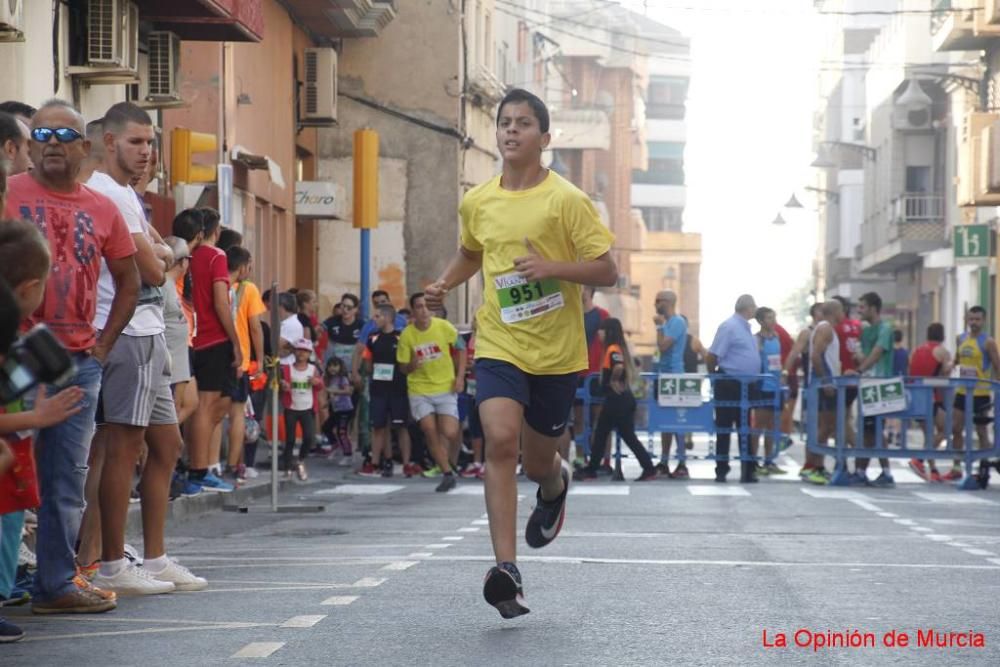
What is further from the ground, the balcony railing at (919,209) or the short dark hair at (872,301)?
the balcony railing at (919,209)

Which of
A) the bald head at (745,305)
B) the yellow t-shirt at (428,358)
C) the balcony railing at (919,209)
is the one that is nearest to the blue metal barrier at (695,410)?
the bald head at (745,305)

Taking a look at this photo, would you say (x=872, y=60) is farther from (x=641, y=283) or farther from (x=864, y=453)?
(x=864, y=453)

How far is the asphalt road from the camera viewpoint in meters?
7.59

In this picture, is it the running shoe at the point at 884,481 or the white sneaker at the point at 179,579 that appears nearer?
the white sneaker at the point at 179,579

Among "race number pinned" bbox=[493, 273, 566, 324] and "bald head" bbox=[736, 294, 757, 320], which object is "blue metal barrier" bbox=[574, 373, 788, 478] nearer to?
"bald head" bbox=[736, 294, 757, 320]

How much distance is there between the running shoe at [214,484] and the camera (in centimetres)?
1716

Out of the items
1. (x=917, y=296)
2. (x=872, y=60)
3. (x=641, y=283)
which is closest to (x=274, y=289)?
(x=917, y=296)

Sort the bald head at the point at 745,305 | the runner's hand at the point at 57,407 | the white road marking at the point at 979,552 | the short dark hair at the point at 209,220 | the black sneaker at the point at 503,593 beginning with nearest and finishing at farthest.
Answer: the runner's hand at the point at 57,407
the black sneaker at the point at 503,593
the white road marking at the point at 979,552
the short dark hair at the point at 209,220
the bald head at the point at 745,305

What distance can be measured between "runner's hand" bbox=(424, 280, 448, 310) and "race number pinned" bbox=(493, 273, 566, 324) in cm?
34

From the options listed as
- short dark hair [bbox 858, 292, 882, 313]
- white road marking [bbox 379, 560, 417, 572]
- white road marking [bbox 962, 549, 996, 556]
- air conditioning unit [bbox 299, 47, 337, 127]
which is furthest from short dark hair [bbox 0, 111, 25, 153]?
air conditioning unit [bbox 299, 47, 337, 127]

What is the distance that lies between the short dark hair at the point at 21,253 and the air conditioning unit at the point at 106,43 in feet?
45.1

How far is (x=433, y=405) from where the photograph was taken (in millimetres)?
21828

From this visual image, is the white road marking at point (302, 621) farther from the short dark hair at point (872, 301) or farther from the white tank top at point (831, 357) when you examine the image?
the short dark hair at point (872, 301)

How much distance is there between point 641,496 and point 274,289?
4459 mm
